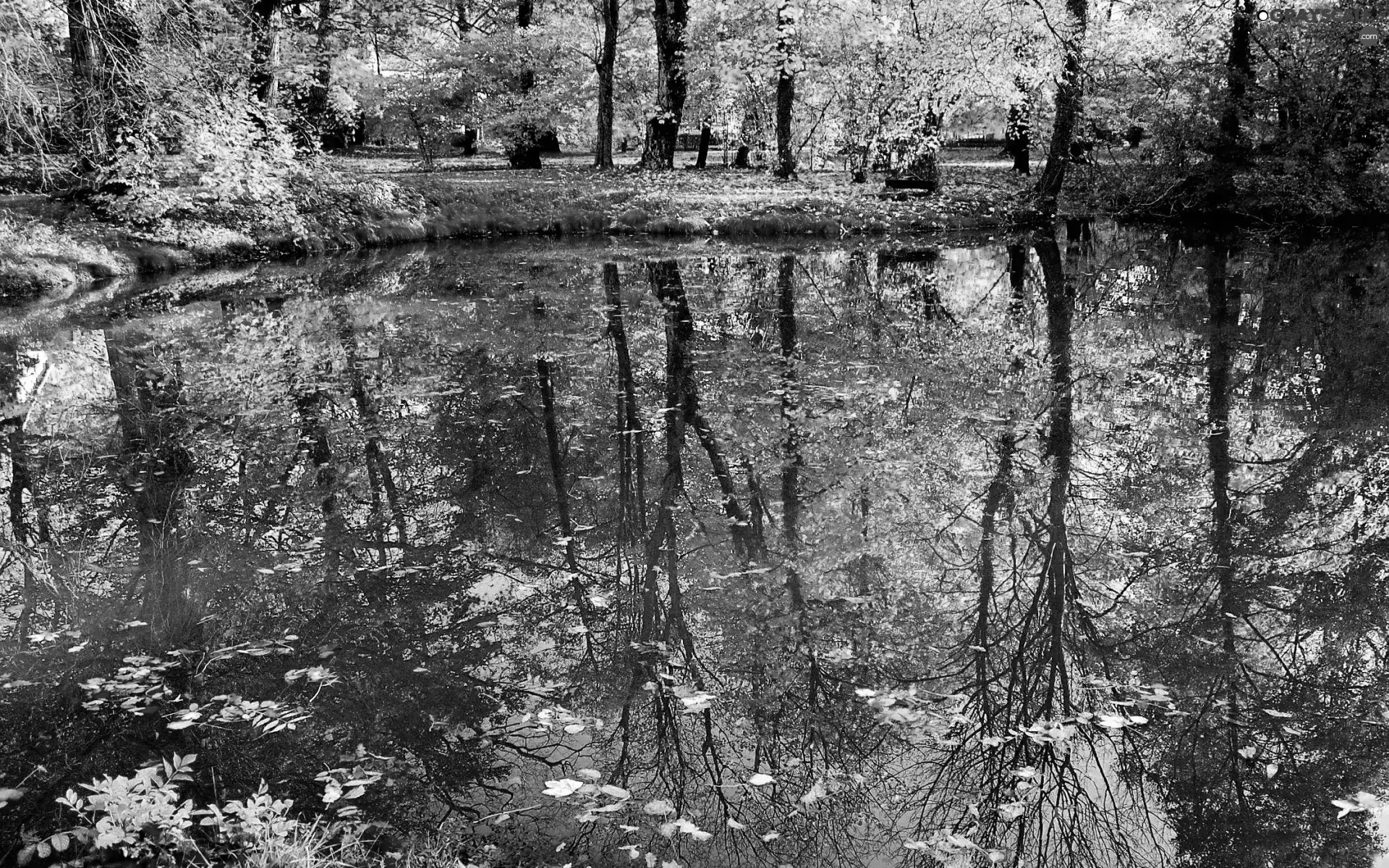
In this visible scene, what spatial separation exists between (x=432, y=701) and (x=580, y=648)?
74 centimetres

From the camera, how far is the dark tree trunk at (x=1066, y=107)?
21109 millimetres

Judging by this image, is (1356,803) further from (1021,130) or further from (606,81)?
(1021,130)

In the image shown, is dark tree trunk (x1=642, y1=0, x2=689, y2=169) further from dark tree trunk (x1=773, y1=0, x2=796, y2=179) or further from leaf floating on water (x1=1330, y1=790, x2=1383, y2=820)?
leaf floating on water (x1=1330, y1=790, x2=1383, y2=820)

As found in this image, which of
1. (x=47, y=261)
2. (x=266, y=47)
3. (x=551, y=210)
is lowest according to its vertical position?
(x=47, y=261)

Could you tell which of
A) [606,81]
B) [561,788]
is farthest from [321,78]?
[561,788]

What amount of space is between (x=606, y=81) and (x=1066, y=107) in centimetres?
1236

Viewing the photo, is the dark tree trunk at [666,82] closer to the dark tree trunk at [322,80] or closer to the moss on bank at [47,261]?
the dark tree trunk at [322,80]

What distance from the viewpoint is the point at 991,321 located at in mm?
12211

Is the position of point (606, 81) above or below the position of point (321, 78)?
below

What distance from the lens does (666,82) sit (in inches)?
1088

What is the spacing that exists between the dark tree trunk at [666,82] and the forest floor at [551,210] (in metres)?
1.18

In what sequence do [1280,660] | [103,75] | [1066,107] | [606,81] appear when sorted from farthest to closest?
1. [606,81]
2. [1066,107]
3. [103,75]
4. [1280,660]

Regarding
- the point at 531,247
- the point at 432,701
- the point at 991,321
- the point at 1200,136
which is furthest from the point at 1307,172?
the point at 432,701

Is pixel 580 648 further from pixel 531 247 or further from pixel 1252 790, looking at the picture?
pixel 531 247
